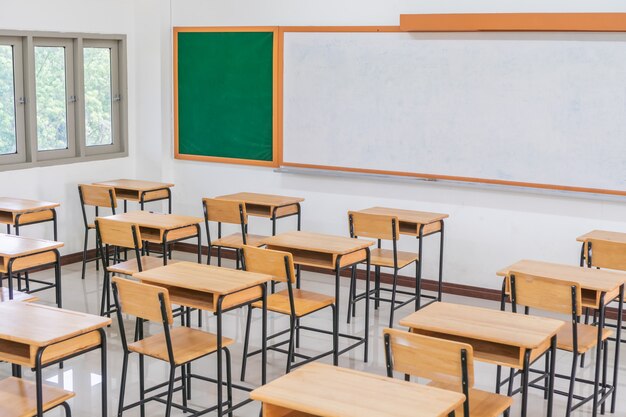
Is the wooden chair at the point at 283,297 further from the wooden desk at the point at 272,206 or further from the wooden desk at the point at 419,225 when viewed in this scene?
the wooden desk at the point at 272,206

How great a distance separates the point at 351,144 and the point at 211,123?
5.38ft

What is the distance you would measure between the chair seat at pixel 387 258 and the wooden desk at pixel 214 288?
1.88m

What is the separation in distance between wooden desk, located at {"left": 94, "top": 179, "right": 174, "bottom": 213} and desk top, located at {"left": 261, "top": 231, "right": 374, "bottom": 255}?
2548mm

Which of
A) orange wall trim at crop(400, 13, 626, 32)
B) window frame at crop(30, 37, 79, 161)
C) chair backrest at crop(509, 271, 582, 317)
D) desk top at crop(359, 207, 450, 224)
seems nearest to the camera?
chair backrest at crop(509, 271, 582, 317)

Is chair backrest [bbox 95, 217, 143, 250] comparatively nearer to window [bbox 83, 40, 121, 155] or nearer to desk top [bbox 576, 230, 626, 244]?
window [bbox 83, 40, 121, 155]

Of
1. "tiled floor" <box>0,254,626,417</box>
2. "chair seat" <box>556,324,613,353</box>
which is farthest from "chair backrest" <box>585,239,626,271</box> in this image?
"chair seat" <box>556,324,613,353</box>

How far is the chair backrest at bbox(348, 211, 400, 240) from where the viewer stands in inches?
256

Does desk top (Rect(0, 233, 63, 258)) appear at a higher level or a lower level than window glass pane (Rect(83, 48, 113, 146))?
lower

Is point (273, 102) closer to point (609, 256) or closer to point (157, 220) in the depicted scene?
point (157, 220)

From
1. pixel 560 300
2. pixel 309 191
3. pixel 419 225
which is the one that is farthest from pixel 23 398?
pixel 309 191

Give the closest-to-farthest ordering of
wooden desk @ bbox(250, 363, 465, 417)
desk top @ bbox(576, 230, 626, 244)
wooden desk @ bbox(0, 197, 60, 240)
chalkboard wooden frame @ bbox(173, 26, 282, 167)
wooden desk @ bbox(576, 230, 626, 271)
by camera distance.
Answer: wooden desk @ bbox(250, 363, 465, 417) → wooden desk @ bbox(576, 230, 626, 271) → desk top @ bbox(576, 230, 626, 244) → wooden desk @ bbox(0, 197, 60, 240) → chalkboard wooden frame @ bbox(173, 26, 282, 167)

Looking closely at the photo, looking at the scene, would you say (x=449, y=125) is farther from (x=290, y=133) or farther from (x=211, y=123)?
(x=211, y=123)

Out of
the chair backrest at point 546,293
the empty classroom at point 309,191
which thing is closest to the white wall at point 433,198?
the empty classroom at point 309,191

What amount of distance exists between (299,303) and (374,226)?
1.38m
